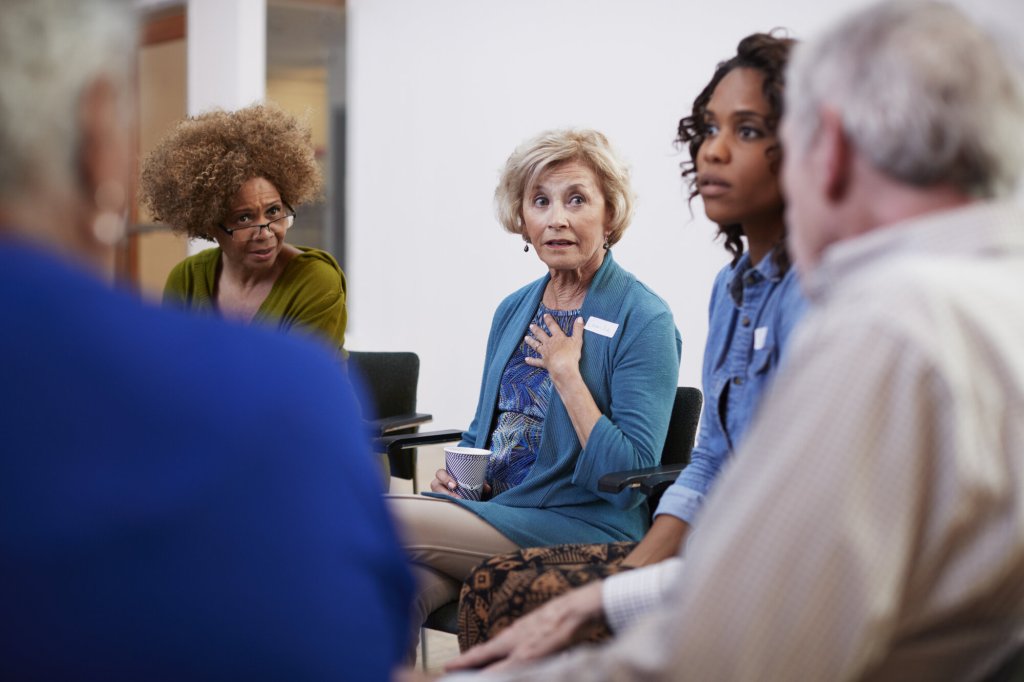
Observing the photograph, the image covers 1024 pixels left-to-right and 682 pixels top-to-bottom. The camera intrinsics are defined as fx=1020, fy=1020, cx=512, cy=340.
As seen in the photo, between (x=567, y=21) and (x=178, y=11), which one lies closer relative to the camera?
(x=567, y=21)

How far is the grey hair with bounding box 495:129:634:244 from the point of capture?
8.84ft

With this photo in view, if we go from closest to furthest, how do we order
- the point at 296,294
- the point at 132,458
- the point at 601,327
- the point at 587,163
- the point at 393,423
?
the point at 132,458, the point at 601,327, the point at 587,163, the point at 296,294, the point at 393,423

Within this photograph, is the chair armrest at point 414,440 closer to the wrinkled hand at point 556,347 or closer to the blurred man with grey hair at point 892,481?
the wrinkled hand at point 556,347

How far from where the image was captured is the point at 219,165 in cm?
296

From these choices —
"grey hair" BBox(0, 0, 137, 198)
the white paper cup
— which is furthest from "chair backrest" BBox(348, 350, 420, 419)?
"grey hair" BBox(0, 0, 137, 198)

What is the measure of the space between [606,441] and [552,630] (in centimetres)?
101

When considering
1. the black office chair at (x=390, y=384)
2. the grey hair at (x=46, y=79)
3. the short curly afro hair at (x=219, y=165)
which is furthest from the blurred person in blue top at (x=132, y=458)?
the black office chair at (x=390, y=384)

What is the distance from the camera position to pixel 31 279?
67 cm

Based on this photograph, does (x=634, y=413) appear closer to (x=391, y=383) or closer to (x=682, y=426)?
(x=682, y=426)

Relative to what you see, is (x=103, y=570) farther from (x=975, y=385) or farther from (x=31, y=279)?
(x=975, y=385)

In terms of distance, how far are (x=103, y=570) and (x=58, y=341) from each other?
152mm

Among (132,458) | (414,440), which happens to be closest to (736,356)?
(414,440)

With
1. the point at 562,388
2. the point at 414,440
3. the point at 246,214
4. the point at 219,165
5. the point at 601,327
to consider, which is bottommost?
the point at 414,440

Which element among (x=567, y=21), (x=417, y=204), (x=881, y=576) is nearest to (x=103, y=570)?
(x=881, y=576)
